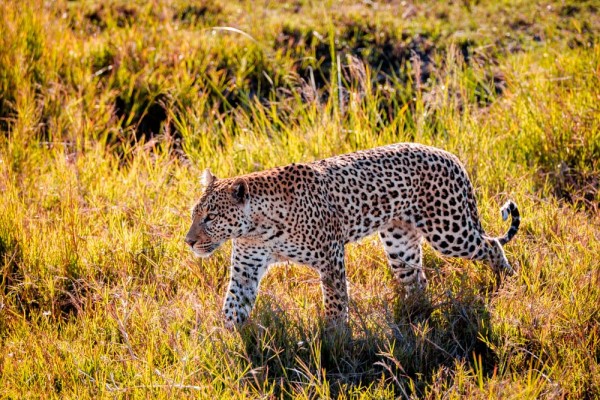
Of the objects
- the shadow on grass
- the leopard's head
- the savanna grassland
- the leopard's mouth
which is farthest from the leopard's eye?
the shadow on grass

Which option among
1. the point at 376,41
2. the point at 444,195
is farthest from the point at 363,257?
the point at 376,41

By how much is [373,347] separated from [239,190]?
4.06 feet

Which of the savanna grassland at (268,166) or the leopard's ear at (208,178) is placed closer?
the savanna grassland at (268,166)

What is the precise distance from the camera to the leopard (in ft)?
18.7

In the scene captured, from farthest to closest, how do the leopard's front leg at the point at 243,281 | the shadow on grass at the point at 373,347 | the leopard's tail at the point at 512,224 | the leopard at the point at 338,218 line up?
the leopard's tail at the point at 512,224
the leopard's front leg at the point at 243,281
the leopard at the point at 338,218
the shadow on grass at the point at 373,347

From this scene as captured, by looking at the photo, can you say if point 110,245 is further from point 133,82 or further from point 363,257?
point 133,82

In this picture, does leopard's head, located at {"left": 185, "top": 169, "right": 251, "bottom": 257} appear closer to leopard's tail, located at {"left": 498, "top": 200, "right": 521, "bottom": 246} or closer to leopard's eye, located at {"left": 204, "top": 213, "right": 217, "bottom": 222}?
leopard's eye, located at {"left": 204, "top": 213, "right": 217, "bottom": 222}

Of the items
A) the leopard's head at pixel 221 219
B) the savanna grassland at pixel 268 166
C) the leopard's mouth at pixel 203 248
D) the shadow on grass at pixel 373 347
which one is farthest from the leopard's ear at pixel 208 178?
the shadow on grass at pixel 373 347

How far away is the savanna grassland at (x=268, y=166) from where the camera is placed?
5344 millimetres

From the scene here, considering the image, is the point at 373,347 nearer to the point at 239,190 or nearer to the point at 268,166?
the point at 239,190

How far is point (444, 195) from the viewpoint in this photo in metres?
6.21

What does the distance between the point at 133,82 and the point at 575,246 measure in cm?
457

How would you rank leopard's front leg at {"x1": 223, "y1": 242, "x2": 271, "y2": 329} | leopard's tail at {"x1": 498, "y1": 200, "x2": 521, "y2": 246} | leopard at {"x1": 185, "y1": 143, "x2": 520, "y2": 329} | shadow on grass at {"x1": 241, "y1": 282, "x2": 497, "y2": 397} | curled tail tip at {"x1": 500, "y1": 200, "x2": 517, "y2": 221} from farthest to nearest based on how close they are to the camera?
1. leopard's tail at {"x1": 498, "y1": 200, "x2": 521, "y2": 246}
2. curled tail tip at {"x1": 500, "y1": 200, "x2": 517, "y2": 221}
3. leopard's front leg at {"x1": 223, "y1": 242, "x2": 271, "y2": 329}
4. leopard at {"x1": 185, "y1": 143, "x2": 520, "y2": 329}
5. shadow on grass at {"x1": 241, "y1": 282, "x2": 497, "y2": 397}

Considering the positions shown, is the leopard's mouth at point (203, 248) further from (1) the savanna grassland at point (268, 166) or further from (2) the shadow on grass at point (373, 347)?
(2) the shadow on grass at point (373, 347)
